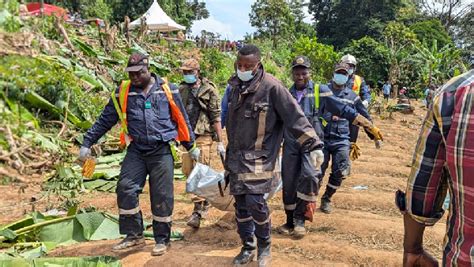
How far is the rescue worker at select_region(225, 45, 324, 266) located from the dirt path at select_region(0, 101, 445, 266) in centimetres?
59

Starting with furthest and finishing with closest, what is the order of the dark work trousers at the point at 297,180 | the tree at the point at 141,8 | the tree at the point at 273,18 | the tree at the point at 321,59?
the tree at the point at 273,18 → the tree at the point at 141,8 → the tree at the point at 321,59 → the dark work trousers at the point at 297,180

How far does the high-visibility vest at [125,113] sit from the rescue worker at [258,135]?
0.62 m

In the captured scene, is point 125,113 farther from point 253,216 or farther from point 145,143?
point 253,216

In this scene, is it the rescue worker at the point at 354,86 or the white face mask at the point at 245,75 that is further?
the rescue worker at the point at 354,86

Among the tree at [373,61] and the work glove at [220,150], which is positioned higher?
the tree at [373,61]

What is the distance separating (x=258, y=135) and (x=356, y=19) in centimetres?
4143

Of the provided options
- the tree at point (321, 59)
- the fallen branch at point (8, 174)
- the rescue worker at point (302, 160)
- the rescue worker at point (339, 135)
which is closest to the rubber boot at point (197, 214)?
the rescue worker at point (302, 160)

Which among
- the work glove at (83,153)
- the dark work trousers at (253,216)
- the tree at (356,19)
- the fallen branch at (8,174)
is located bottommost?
the dark work trousers at (253,216)

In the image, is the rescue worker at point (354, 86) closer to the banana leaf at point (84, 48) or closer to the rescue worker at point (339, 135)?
the rescue worker at point (339, 135)

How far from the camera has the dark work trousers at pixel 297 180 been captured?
4.80m

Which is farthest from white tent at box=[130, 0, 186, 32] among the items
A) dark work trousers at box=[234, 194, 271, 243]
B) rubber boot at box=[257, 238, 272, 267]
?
rubber boot at box=[257, 238, 272, 267]

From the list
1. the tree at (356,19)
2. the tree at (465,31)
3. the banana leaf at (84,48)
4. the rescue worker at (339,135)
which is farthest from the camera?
the tree at (465,31)

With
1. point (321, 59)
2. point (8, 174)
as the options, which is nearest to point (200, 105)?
point (8, 174)

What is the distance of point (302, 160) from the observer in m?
4.82
